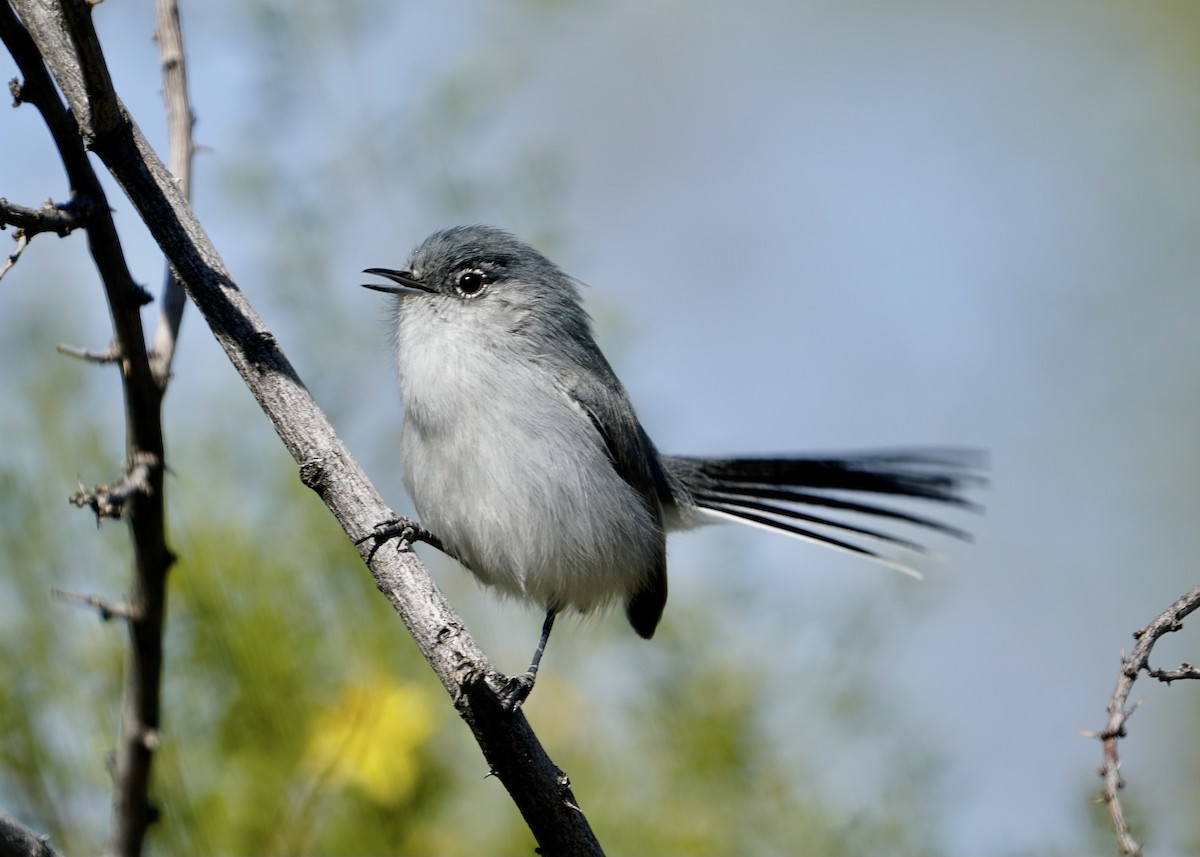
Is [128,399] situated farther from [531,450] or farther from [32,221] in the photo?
[531,450]

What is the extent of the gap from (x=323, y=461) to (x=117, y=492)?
310 mm

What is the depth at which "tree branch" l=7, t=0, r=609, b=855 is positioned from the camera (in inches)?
63.8

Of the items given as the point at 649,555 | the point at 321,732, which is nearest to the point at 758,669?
the point at 649,555

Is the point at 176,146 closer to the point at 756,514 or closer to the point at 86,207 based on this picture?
the point at 86,207

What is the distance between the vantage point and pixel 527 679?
2135mm

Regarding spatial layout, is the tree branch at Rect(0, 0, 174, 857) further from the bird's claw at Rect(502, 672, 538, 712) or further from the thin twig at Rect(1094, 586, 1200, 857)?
the thin twig at Rect(1094, 586, 1200, 857)

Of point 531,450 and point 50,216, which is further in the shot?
point 531,450

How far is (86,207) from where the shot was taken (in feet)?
5.49

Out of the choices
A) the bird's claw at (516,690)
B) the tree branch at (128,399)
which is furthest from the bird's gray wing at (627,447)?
the tree branch at (128,399)

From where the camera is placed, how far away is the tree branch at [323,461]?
1.62 meters

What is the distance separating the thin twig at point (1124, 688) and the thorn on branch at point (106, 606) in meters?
1.42

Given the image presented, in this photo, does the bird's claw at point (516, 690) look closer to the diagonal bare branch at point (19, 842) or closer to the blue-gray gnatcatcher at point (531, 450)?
the blue-gray gnatcatcher at point (531, 450)

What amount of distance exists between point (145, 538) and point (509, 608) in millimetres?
1172

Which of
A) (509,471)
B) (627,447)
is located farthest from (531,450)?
(627,447)
